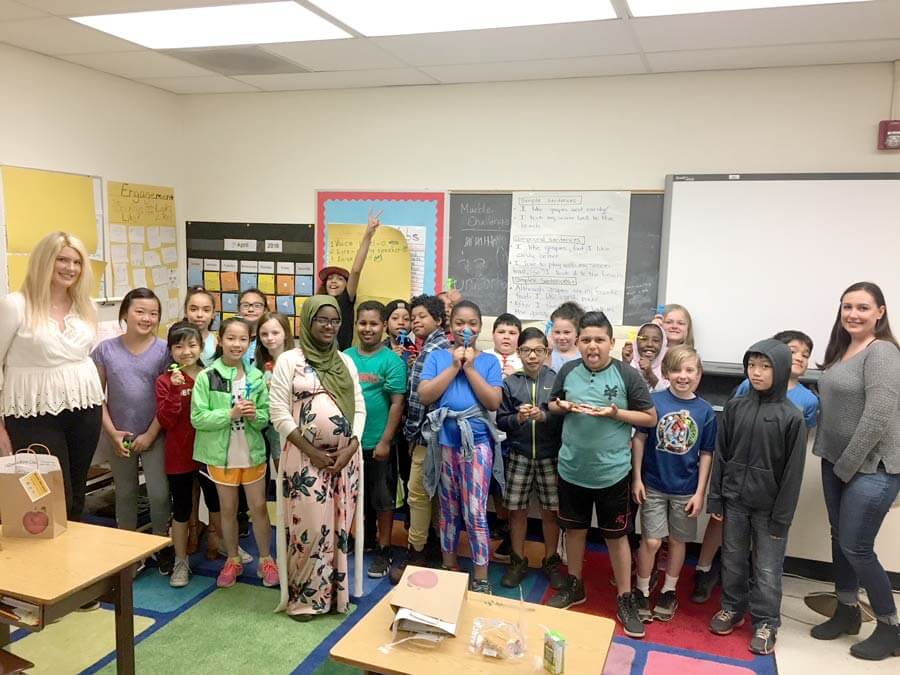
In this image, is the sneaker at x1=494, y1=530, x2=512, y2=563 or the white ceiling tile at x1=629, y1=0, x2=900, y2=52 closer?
the white ceiling tile at x1=629, y1=0, x2=900, y2=52

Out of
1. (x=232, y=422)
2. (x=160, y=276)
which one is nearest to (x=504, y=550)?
(x=232, y=422)

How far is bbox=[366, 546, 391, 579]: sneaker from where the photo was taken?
10.9 feet

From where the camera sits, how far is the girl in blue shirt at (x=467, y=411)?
116 inches

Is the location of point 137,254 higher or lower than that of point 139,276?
higher

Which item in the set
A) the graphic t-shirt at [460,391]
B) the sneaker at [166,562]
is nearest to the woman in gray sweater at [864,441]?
the graphic t-shirt at [460,391]

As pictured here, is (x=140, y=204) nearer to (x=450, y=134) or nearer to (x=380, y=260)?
(x=380, y=260)

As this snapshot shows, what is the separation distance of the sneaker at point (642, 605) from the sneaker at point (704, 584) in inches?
11.9

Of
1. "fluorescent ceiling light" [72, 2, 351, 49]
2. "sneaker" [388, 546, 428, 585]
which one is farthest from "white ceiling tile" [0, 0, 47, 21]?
"sneaker" [388, 546, 428, 585]

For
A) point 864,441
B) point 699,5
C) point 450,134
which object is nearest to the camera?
point 864,441

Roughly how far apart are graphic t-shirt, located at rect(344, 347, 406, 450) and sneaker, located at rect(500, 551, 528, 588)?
0.89 meters

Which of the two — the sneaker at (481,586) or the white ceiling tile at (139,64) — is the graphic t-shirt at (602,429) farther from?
the white ceiling tile at (139,64)

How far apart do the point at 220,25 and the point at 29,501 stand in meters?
2.25

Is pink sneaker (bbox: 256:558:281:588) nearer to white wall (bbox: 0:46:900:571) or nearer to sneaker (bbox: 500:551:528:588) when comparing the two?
sneaker (bbox: 500:551:528:588)

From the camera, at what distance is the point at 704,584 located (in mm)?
3213
